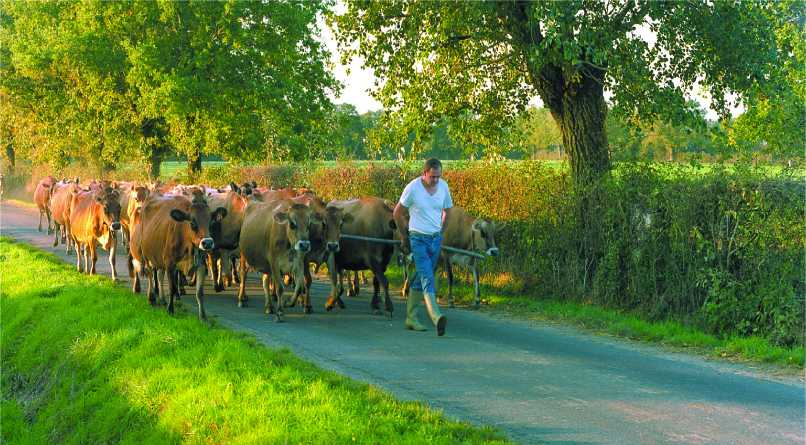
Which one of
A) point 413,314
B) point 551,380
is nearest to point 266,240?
point 413,314

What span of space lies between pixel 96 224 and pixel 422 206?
10.5m

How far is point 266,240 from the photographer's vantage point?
16.1 meters

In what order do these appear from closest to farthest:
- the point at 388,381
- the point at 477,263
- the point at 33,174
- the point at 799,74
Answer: the point at 388,381
the point at 477,263
the point at 799,74
the point at 33,174

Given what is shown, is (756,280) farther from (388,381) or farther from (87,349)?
(87,349)

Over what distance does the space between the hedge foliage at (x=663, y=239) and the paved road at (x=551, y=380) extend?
1620mm

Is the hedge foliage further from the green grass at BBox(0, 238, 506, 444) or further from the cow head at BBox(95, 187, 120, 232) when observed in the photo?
the cow head at BBox(95, 187, 120, 232)

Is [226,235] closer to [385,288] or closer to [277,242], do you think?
[277,242]

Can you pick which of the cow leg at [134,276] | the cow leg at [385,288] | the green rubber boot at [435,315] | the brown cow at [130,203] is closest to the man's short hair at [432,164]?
the green rubber boot at [435,315]

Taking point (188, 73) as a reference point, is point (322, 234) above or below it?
below

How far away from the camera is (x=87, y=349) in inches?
525

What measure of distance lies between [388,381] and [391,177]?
14.5 meters

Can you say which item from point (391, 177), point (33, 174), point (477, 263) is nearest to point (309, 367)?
point (477, 263)

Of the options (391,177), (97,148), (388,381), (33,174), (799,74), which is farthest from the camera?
(33,174)

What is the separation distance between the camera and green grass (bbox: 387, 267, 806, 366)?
40.0 ft
